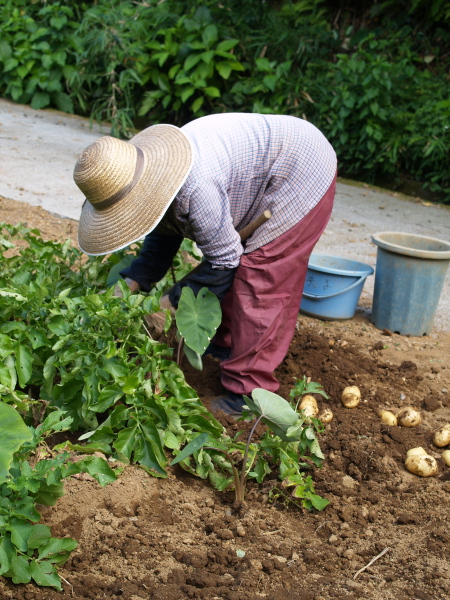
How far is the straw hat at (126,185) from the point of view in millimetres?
2326

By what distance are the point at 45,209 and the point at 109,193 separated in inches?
105

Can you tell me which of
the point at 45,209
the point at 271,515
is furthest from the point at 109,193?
the point at 45,209

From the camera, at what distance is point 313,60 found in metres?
7.32

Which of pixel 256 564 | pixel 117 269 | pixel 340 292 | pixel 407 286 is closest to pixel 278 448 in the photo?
pixel 256 564

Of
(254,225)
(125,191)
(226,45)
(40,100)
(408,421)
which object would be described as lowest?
(408,421)

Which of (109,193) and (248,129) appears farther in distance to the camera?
(248,129)

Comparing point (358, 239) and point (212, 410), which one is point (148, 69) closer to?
point (358, 239)

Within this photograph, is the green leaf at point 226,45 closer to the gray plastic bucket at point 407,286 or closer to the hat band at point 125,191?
the gray plastic bucket at point 407,286

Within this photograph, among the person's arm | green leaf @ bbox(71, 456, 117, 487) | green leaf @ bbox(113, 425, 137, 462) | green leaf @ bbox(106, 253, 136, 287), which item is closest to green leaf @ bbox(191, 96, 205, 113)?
green leaf @ bbox(106, 253, 136, 287)

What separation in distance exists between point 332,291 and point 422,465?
1382mm

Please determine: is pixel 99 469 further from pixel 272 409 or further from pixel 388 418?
pixel 388 418

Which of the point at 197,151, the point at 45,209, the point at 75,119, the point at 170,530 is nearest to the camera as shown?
the point at 170,530

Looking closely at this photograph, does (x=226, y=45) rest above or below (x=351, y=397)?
above

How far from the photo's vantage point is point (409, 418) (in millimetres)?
2842
